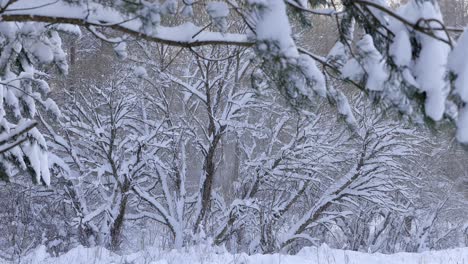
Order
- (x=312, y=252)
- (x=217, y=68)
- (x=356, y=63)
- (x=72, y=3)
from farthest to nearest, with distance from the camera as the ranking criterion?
(x=217, y=68), (x=312, y=252), (x=72, y=3), (x=356, y=63)

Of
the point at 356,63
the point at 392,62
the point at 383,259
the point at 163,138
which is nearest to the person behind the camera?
the point at 392,62

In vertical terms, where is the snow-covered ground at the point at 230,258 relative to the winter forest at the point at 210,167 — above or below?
below

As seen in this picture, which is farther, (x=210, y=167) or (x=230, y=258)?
(x=210, y=167)

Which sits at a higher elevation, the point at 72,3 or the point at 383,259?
the point at 72,3

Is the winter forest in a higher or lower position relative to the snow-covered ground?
higher

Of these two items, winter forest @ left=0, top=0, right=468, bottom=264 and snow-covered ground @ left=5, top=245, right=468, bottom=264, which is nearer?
snow-covered ground @ left=5, top=245, right=468, bottom=264

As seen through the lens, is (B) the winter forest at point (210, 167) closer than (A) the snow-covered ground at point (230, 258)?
No

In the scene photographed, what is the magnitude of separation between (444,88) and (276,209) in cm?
1090

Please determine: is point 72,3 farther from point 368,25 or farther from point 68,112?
point 68,112

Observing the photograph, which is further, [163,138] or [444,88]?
[163,138]

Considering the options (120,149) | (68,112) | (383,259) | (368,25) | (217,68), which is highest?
(217,68)

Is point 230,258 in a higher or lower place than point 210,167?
lower

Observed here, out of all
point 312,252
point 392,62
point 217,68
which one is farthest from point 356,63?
point 217,68

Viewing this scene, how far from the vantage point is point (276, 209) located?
13.3 metres
